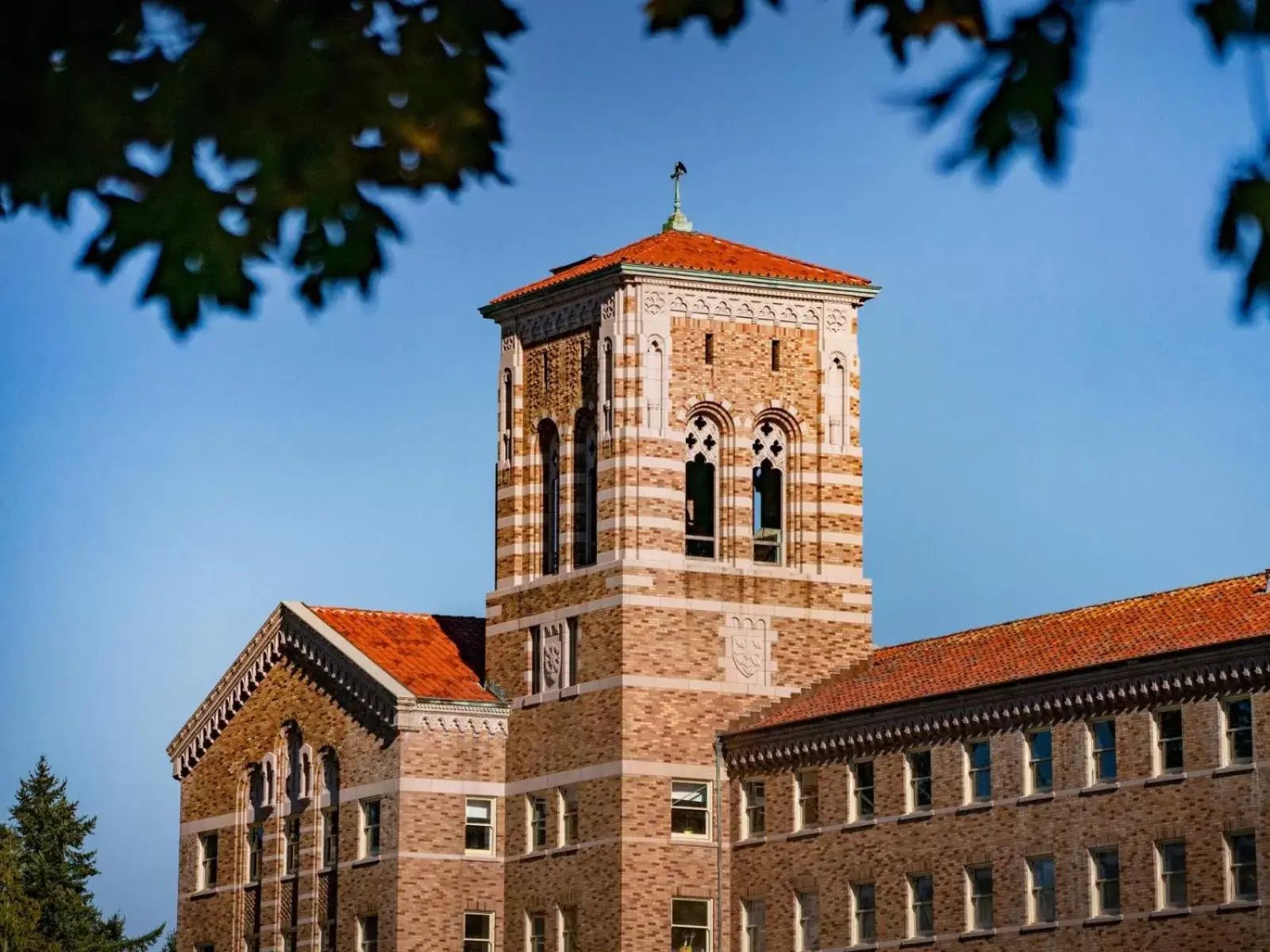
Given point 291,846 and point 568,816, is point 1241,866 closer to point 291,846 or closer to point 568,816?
point 568,816

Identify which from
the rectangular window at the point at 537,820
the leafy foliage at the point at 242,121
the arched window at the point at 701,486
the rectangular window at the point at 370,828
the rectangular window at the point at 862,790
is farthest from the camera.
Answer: the rectangular window at the point at 370,828

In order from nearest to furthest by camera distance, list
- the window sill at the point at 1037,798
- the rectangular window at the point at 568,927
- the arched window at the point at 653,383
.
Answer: the window sill at the point at 1037,798 → the rectangular window at the point at 568,927 → the arched window at the point at 653,383

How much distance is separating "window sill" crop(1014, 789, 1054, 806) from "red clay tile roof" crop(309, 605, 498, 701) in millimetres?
13562

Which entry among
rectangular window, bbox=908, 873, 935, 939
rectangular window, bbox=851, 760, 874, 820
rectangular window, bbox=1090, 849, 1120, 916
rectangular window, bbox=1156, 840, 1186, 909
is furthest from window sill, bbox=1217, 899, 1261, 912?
rectangular window, bbox=851, 760, 874, 820

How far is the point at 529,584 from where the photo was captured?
61.8 m

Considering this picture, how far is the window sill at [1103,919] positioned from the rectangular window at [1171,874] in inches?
39.9

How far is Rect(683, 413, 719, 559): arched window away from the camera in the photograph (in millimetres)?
60375

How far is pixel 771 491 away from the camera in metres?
61.4

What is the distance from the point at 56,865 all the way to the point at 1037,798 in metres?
47.3

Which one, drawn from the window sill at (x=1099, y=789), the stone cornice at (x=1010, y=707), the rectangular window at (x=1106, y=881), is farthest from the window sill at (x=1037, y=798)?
the rectangular window at (x=1106, y=881)

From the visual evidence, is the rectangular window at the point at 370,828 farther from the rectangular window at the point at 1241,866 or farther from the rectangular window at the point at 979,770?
the rectangular window at the point at 1241,866

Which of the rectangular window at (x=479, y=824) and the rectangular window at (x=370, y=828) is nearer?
the rectangular window at (x=479, y=824)

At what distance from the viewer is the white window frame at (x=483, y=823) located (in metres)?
60.4

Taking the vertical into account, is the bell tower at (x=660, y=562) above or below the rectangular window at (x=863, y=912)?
above
